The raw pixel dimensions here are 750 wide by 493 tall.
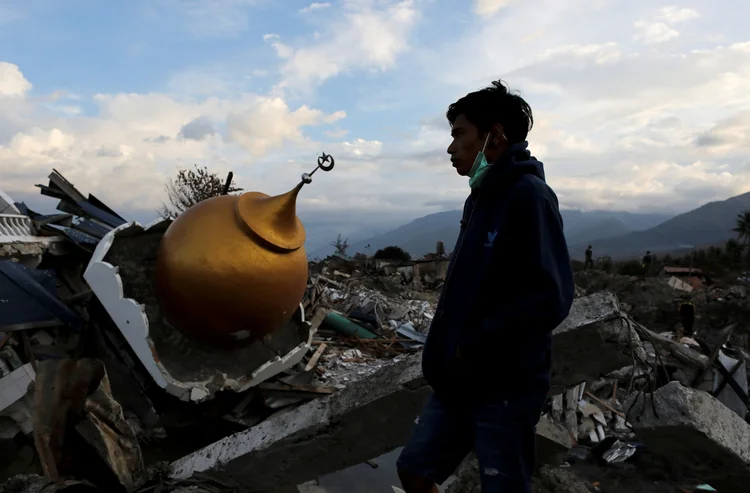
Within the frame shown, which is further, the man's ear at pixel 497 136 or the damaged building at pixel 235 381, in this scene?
the damaged building at pixel 235 381

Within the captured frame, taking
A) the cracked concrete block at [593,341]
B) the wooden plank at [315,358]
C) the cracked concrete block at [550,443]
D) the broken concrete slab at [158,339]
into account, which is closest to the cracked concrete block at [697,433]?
the cracked concrete block at [593,341]

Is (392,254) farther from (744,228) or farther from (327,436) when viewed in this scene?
(744,228)

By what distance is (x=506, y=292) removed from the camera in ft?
5.98

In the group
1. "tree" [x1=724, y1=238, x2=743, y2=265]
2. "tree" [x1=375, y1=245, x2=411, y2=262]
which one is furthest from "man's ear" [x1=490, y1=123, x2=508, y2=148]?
"tree" [x1=724, y1=238, x2=743, y2=265]

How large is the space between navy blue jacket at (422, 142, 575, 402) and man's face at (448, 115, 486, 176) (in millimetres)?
171

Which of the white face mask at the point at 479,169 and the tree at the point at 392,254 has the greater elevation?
the white face mask at the point at 479,169

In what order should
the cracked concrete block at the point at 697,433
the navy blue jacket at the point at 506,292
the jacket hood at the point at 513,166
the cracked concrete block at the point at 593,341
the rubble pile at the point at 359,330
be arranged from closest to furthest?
the navy blue jacket at the point at 506,292
the jacket hood at the point at 513,166
the cracked concrete block at the point at 697,433
the cracked concrete block at the point at 593,341
the rubble pile at the point at 359,330

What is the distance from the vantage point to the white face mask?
75.3 inches

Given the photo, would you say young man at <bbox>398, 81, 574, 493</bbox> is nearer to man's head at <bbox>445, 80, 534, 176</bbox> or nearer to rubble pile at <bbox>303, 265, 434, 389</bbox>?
man's head at <bbox>445, 80, 534, 176</bbox>

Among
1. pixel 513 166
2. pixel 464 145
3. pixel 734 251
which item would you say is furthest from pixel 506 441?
pixel 734 251

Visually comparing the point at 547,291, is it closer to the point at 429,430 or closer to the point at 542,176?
the point at 542,176

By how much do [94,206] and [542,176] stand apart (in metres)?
8.57

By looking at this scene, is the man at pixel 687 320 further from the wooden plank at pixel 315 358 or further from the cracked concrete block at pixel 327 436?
the cracked concrete block at pixel 327 436

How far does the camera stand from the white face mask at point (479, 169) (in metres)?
1.91
